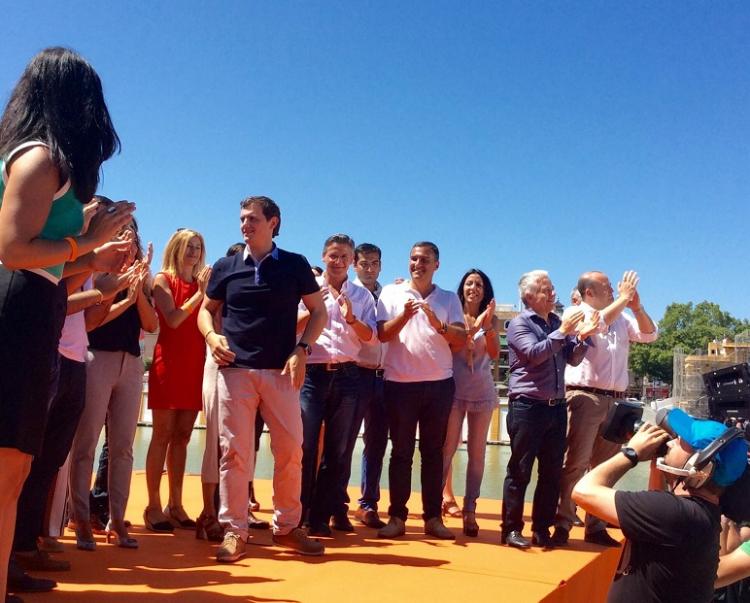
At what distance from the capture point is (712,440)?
7.37 feet

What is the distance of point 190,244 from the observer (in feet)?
14.4

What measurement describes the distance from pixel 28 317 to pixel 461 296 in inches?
155

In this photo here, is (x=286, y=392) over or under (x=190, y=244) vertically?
under

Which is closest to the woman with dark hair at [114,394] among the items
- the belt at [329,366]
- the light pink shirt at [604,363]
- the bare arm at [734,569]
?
the belt at [329,366]

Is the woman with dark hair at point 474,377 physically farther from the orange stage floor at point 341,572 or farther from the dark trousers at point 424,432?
the orange stage floor at point 341,572

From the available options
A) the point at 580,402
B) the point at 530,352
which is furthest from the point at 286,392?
the point at 580,402

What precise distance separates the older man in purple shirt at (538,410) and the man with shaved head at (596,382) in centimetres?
Result: 34

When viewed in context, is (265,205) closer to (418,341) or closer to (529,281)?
(418,341)

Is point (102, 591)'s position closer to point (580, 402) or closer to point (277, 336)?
point (277, 336)

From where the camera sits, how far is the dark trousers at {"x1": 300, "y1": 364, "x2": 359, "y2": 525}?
4.32 metres

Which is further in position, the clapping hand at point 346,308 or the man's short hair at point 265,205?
the clapping hand at point 346,308

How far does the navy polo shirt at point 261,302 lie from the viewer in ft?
12.2

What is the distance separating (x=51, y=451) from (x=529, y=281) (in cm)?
310

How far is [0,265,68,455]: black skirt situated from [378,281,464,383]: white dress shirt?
2773 millimetres
